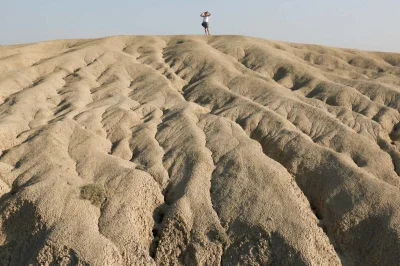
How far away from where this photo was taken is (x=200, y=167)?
2730 cm

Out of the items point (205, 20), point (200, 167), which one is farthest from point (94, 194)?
point (205, 20)

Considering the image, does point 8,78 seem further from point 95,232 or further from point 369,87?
point 369,87

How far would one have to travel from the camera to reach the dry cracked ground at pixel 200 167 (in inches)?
869

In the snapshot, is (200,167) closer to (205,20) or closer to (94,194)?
(94,194)

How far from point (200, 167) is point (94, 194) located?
6.96m

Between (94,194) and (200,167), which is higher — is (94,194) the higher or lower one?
the higher one

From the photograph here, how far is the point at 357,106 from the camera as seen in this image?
37969mm

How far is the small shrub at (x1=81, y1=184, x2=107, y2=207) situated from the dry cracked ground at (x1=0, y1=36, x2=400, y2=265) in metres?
0.10

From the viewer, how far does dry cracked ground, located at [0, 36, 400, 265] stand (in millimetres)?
22078

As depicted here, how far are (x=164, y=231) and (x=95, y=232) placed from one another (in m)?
3.64

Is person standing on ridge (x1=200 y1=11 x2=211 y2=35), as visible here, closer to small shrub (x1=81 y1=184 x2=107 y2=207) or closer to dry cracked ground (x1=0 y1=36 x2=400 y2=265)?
dry cracked ground (x1=0 y1=36 x2=400 y2=265)

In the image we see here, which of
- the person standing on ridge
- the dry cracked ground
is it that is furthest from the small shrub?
the person standing on ridge

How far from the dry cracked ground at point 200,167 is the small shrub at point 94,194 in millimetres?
99

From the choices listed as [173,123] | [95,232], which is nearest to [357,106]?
[173,123]
